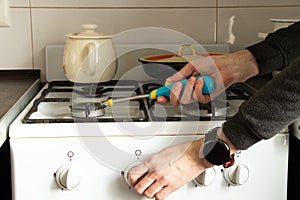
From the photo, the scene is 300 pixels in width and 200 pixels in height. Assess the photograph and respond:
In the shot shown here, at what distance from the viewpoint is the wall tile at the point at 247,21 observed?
1.45 meters

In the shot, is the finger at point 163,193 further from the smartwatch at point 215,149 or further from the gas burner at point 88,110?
the gas burner at point 88,110

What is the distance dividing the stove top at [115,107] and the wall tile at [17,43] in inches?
7.5

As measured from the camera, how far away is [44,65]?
144 cm

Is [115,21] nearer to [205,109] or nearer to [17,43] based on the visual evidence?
[17,43]

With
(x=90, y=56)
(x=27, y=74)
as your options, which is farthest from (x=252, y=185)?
(x=27, y=74)

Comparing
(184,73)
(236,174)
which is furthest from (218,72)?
(236,174)

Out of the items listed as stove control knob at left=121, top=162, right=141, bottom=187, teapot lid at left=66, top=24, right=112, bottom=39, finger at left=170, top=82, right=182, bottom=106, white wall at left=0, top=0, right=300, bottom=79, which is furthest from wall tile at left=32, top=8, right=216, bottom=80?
stove control knob at left=121, top=162, right=141, bottom=187

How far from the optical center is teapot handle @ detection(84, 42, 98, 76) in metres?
1.16

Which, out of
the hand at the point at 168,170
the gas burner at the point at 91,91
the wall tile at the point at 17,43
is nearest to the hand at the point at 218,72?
the hand at the point at 168,170

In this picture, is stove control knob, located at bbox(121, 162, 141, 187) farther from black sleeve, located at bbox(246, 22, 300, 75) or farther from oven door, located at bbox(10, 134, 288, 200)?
black sleeve, located at bbox(246, 22, 300, 75)

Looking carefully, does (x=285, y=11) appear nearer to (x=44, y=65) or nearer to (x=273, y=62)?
(x=273, y=62)

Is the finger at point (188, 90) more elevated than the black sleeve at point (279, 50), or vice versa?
the black sleeve at point (279, 50)

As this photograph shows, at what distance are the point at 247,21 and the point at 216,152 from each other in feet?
2.33

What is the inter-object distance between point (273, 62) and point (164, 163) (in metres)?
0.32
